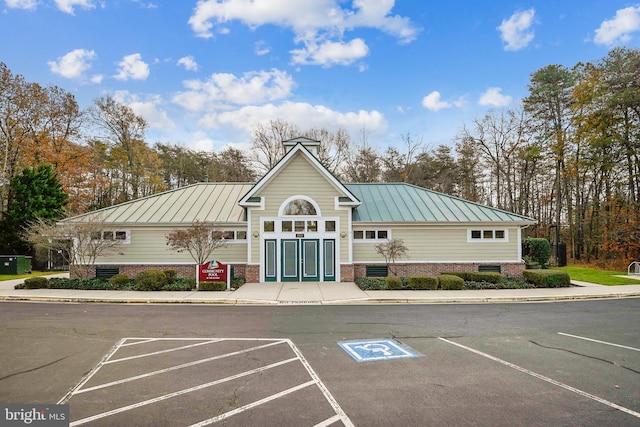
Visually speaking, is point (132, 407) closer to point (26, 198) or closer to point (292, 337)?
point (292, 337)

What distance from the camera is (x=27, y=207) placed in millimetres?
25516

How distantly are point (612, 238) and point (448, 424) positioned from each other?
31.9 metres

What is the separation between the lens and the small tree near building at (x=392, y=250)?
18859mm

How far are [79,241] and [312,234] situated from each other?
1185cm

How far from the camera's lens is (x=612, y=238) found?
28391mm

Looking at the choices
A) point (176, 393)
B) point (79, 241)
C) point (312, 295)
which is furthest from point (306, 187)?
point (176, 393)

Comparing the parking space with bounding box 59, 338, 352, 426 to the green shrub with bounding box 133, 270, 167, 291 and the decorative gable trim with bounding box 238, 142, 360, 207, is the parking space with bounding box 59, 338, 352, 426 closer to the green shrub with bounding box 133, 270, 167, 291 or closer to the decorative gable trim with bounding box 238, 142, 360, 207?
the green shrub with bounding box 133, 270, 167, 291

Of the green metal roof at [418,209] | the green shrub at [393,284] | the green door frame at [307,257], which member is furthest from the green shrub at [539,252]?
the green door frame at [307,257]

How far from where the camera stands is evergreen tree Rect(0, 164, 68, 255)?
25422mm

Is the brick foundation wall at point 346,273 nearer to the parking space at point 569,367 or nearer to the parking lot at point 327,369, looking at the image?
the parking lot at point 327,369

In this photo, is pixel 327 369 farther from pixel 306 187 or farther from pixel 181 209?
pixel 181 209

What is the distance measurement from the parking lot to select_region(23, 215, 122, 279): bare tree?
24.2 feet

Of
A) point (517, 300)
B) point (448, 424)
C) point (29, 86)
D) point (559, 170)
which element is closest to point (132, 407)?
point (448, 424)

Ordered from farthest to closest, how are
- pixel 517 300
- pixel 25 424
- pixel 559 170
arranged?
pixel 559 170 < pixel 517 300 < pixel 25 424
